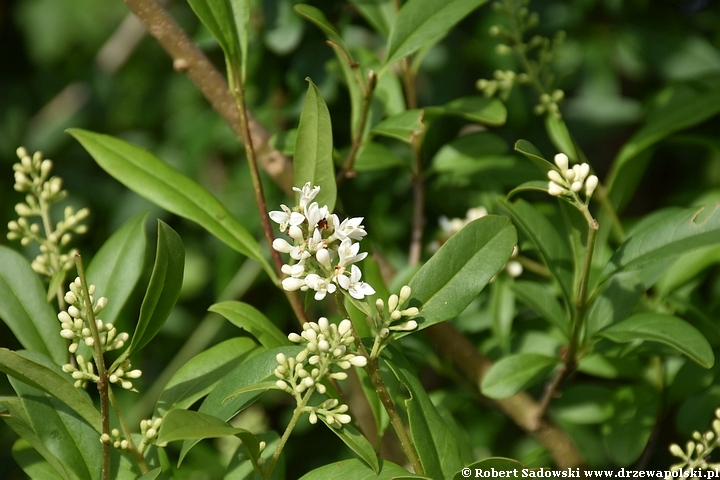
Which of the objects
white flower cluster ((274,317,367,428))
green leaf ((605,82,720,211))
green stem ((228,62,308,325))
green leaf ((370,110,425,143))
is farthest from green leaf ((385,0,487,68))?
white flower cluster ((274,317,367,428))

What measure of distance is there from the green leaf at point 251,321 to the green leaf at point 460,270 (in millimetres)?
270

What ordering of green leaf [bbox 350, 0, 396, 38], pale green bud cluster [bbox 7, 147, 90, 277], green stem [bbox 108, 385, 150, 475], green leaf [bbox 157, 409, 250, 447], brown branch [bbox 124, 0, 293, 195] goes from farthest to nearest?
1. green leaf [bbox 350, 0, 396, 38]
2. brown branch [bbox 124, 0, 293, 195]
3. pale green bud cluster [bbox 7, 147, 90, 277]
4. green stem [bbox 108, 385, 150, 475]
5. green leaf [bbox 157, 409, 250, 447]

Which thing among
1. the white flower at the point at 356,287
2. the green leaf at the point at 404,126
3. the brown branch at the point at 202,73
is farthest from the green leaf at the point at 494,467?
the brown branch at the point at 202,73

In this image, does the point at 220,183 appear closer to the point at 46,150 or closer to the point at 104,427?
the point at 46,150

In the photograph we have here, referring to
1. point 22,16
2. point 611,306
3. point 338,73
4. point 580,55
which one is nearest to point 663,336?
point 611,306

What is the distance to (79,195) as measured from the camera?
9.52 feet

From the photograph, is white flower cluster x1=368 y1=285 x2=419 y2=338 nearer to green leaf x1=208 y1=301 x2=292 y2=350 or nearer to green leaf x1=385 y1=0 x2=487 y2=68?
green leaf x1=208 y1=301 x2=292 y2=350

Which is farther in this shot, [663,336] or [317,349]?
[663,336]

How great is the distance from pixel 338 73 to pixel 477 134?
375mm

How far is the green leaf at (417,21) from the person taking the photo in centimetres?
143

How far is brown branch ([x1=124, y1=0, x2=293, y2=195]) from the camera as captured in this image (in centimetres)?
147

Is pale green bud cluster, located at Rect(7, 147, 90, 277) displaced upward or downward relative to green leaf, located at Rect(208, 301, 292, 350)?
upward

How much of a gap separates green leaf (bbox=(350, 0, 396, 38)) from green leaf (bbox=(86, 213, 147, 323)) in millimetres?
749

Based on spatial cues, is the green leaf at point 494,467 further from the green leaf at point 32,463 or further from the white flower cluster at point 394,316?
the green leaf at point 32,463
